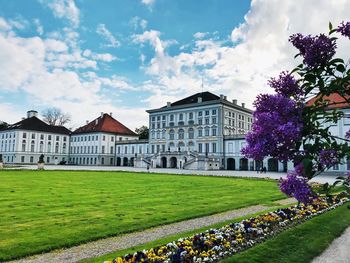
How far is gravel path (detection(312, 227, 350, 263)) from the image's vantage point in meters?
6.41

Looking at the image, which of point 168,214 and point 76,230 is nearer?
point 76,230

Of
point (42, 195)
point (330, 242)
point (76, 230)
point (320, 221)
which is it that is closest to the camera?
point (330, 242)

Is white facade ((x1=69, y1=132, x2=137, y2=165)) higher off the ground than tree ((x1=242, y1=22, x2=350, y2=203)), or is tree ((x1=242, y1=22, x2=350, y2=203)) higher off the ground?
white facade ((x1=69, y1=132, x2=137, y2=165))

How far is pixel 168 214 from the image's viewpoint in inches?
423

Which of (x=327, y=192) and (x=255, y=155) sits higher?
(x=255, y=155)

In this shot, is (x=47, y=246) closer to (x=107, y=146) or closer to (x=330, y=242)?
(x=330, y=242)

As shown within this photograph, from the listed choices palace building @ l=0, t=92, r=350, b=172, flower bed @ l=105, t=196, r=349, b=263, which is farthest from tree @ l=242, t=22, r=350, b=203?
palace building @ l=0, t=92, r=350, b=172

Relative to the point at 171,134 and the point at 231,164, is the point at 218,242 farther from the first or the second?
the point at 171,134

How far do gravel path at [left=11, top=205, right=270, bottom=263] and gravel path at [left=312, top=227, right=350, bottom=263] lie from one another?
134 inches

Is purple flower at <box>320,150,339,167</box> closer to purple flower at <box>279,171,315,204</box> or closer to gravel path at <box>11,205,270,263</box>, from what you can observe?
purple flower at <box>279,171,315,204</box>

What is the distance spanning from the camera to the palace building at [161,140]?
59.4 m

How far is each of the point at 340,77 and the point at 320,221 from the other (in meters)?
8.03

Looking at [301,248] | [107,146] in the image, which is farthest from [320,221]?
[107,146]

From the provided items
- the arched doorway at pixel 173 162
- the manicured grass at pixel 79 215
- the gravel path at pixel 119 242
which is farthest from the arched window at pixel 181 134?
the gravel path at pixel 119 242
